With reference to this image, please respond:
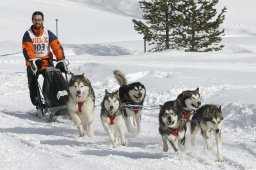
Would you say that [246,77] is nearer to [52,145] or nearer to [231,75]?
[231,75]

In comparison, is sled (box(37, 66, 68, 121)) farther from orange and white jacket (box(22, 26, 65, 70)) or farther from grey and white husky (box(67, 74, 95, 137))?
grey and white husky (box(67, 74, 95, 137))

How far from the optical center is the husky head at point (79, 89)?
22.2ft

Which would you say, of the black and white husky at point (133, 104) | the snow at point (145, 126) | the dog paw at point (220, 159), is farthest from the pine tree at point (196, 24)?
the dog paw at point (220, 159)

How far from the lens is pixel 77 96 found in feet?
22.3

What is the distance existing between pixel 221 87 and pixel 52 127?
4.17 metres

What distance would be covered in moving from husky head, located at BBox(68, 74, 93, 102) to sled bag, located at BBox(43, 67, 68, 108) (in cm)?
107

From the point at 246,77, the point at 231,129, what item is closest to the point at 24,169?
the point at 231,129

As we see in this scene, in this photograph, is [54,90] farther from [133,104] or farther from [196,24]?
[196,24]

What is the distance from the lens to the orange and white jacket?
805cm

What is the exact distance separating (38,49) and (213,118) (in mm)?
3819

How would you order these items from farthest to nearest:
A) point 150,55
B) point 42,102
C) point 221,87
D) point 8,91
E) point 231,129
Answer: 1. point 150,55
2. point 8,91
3. point 221,87
4. point 42,102
5. point 231,129

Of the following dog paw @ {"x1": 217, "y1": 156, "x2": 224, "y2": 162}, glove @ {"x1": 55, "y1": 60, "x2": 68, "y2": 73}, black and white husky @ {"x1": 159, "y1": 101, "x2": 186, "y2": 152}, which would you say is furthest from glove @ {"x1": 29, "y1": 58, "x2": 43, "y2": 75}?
dog paw @ {"x1": 217, "y1": 156, "x2": 224, "y2": 162}

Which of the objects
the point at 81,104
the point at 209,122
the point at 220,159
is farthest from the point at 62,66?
the point at 220,159

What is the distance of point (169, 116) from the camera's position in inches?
221
